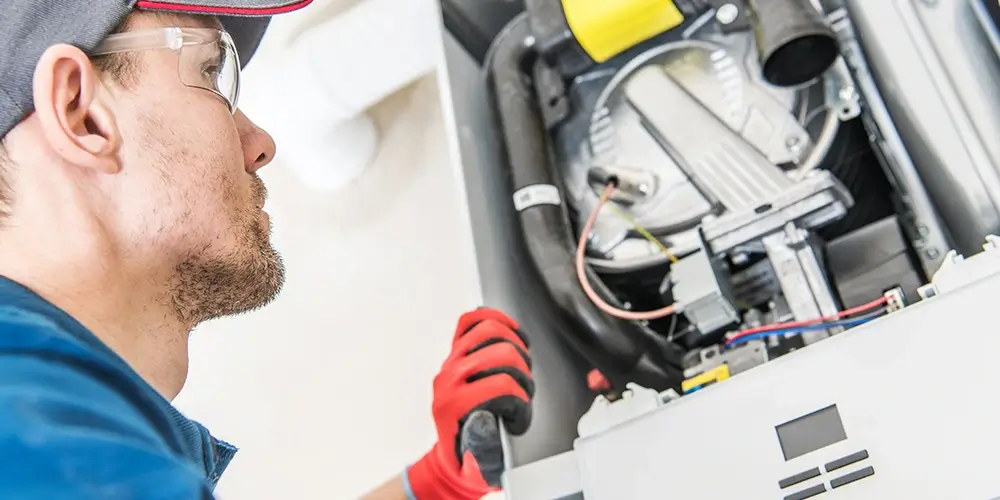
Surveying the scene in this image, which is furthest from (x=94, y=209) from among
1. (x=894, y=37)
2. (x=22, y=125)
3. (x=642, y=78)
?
(x=894, y=37)

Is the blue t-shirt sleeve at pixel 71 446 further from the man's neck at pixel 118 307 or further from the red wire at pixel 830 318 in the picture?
the red wire at pixel 830 318

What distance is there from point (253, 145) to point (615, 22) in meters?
0.46

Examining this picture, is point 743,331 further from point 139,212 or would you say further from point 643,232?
point 139,212

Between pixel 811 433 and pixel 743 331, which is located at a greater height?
pixel 743 331

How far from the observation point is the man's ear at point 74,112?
729mm

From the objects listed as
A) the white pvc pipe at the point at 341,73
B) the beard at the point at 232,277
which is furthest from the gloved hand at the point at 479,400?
the white pvc pipe at the point at 341,73

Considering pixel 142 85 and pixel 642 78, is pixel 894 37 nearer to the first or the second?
pixel 642 78

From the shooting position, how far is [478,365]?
→ 95 cm

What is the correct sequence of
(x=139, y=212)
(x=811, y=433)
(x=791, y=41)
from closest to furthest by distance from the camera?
(x=811, y=433)
(x=139, y=212)
(x=791, y=41)

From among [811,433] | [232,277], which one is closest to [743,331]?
[811,433]

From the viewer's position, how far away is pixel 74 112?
0.76 m

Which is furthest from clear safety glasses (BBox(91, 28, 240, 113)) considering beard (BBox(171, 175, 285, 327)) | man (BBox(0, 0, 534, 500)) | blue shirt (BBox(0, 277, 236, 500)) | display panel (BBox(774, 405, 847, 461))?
display panel (BBox(774, 405, 847, 461))

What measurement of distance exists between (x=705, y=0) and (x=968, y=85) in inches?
12.5

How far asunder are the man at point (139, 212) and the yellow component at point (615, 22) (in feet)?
1.19
